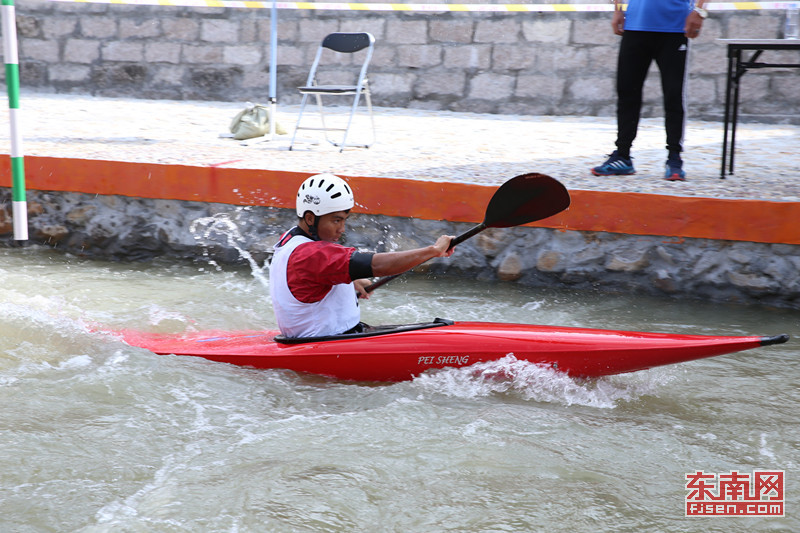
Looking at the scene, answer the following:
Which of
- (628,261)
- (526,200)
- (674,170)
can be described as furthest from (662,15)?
(526,200)

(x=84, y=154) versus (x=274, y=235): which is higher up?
(x=84, y=154)

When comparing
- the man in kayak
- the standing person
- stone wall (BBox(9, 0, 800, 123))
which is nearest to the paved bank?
the standing person

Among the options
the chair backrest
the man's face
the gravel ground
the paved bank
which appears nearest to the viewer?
the man's face

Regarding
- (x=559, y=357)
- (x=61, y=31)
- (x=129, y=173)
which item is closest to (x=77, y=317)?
(x=129, y=173)

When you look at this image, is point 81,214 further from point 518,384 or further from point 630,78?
point 630,78

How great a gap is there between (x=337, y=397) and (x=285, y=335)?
399 millimetres

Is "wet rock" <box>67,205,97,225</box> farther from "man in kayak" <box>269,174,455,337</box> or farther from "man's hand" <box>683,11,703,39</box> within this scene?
"man's hand" <box>683,11,703,39</box>

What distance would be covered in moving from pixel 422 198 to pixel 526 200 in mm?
1535

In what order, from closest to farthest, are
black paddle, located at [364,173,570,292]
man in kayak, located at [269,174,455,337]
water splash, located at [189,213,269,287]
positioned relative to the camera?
man in kayak, located at [269,174,455,337]
black paddle, located at [364,173,570,292]
water splash, located at [189,213,269,287]

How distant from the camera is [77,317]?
16.0 ft

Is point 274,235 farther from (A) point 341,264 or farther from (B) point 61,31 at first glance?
(B) point 61,31

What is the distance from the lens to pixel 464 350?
364cm

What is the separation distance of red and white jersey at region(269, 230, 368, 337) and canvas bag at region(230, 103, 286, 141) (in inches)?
153

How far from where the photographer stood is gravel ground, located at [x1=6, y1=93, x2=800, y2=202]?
5.61 m
